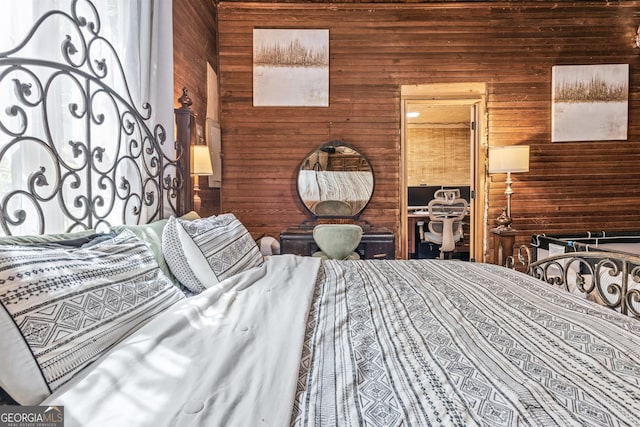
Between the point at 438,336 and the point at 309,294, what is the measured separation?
1.54 ft

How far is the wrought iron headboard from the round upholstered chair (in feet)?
4.07

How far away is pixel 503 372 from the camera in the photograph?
73 centimetres

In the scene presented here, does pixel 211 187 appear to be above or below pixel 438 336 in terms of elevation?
above

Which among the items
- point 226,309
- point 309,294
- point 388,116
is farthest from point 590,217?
point 226,309

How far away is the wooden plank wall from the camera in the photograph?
A: 3453 millimetres

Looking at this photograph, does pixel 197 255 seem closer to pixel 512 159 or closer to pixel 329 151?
pixel 329 151

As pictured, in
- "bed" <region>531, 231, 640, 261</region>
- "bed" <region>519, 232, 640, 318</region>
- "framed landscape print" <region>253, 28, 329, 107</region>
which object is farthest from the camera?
"framed landscape print" <region>253, 28, 329, 107</region>

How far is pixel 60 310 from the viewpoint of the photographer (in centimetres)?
75

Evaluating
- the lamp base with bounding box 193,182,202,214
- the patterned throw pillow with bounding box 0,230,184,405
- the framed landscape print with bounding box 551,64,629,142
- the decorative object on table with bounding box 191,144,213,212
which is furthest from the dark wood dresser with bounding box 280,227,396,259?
the framed landscape print with bounding box 551,64,629,142

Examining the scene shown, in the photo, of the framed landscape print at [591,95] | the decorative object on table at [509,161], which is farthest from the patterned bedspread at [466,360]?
the framed landscape print at [591,95]

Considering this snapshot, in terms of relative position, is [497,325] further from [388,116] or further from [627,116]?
[627,116]

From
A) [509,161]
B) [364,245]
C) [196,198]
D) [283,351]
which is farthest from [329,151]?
[283,351]

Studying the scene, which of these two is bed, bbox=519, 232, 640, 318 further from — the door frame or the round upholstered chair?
the round upholstered chair

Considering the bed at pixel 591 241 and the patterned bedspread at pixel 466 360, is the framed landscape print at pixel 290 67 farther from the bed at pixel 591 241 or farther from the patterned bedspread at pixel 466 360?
the patterned bedspread at pixel 466 360
